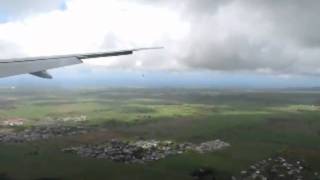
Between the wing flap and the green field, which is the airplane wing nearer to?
the wing flap

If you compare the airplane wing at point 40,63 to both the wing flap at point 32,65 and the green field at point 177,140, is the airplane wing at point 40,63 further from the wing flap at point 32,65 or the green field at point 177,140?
the green field at point 177,140

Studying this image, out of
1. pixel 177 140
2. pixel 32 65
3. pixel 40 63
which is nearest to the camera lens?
pixel 32 65

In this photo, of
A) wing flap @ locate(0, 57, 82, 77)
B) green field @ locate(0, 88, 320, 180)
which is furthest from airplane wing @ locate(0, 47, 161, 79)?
green field @ locate(0, 88, 320, 180)

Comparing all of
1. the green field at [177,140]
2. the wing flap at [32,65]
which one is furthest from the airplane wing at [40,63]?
the green field at [177,140]

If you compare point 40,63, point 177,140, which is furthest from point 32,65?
point 177,140

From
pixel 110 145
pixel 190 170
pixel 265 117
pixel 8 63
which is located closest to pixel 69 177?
pixel 190 170

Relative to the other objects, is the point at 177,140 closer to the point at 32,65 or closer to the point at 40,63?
the point at 40,63

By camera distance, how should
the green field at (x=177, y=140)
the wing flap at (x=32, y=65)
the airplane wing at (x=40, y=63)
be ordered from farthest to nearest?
the green field at (x=177, y=140) → the airplane wing at (x=40, y=63) → the wing flap at (x=32, y=65)

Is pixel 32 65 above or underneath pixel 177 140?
above

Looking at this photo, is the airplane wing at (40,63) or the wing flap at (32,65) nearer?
the wing flap at (32,65)
